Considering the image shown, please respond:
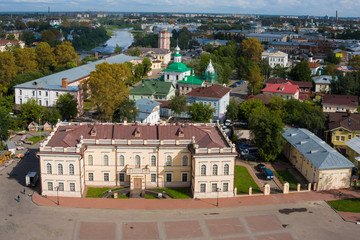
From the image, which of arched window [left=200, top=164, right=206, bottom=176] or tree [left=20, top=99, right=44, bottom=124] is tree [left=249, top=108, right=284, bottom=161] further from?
tree [left=20, top=99, right=44, bottom=124]

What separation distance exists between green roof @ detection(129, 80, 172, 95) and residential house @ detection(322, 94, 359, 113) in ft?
97.5

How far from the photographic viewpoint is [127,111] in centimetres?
5919

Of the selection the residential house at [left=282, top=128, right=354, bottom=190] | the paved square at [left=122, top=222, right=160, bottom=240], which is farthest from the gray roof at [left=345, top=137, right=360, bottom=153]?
the paved square at [left=122, top=222, right=160, bottom=240]

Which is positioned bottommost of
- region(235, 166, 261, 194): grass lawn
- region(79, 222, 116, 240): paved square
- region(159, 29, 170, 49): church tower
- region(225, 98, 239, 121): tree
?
region(79, 222, 116, 240): paved square

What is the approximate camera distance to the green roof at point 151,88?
73500mm

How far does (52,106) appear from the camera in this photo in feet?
225

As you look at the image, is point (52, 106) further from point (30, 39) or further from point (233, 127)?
point (30, 39)

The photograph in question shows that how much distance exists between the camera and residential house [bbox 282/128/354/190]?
41.2 meters

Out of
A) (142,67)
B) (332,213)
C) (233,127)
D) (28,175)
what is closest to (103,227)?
(28,175)

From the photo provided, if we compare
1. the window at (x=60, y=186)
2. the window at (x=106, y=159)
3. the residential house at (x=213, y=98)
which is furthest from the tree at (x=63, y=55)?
the window at (x=60, y=186)

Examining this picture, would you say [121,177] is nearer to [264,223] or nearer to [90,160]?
[90,160]

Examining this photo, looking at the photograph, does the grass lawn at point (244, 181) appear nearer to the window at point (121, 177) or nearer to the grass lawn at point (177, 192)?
the grass lawn at point (177, 192)

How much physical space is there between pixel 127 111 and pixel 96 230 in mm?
28247

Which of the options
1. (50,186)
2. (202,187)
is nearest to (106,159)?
(50,186)
